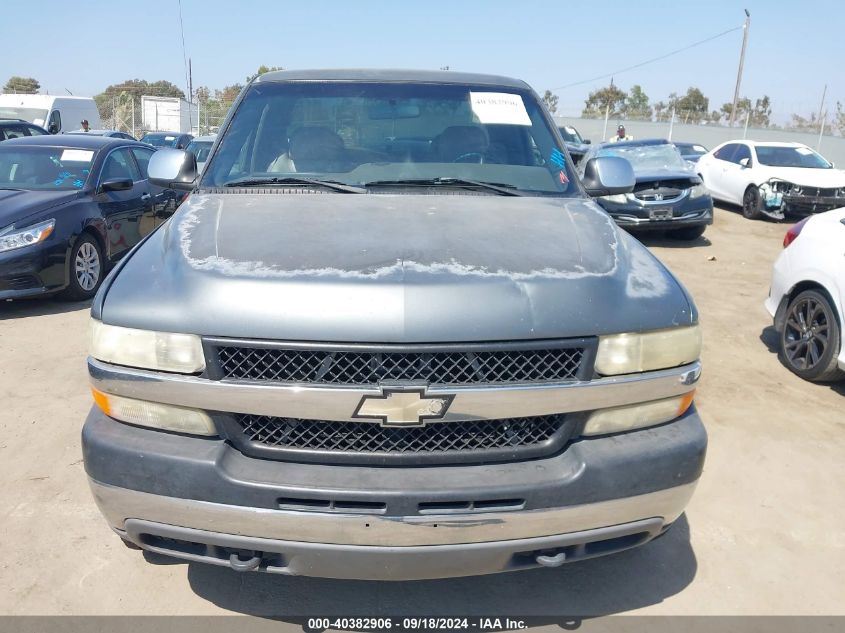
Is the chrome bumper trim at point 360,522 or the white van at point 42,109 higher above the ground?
the white van at point 42,109

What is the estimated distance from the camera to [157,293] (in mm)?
2244

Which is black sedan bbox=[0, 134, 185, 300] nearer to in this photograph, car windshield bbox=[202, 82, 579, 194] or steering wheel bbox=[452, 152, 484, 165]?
car windshield bbox=[202, 82, 579, 194]

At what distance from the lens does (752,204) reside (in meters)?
13.4

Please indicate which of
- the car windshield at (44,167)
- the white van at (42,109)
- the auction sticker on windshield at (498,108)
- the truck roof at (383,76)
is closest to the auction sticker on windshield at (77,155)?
the car windshield at (44,167)

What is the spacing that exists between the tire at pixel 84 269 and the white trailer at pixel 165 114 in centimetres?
2861

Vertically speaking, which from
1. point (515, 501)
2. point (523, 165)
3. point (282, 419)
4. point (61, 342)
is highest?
point (523, 165)

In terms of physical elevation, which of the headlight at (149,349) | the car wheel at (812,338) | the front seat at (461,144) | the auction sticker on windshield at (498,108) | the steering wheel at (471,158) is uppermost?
the auction sticker on windshield at (498,108)

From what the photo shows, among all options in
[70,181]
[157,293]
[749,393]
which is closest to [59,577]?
[157,293]

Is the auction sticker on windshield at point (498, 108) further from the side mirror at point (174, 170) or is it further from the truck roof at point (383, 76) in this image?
the side mirror at point (174, 170)

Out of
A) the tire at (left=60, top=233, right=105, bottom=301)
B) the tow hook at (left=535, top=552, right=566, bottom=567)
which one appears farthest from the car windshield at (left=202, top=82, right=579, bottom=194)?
the tire at (left=60, top=233, right=105, bottom=301)

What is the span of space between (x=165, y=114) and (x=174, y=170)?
33570 millimetres

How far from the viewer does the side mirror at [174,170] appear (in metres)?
3.58

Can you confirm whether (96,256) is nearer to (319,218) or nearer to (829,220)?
(319,218)

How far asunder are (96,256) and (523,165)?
536cm
